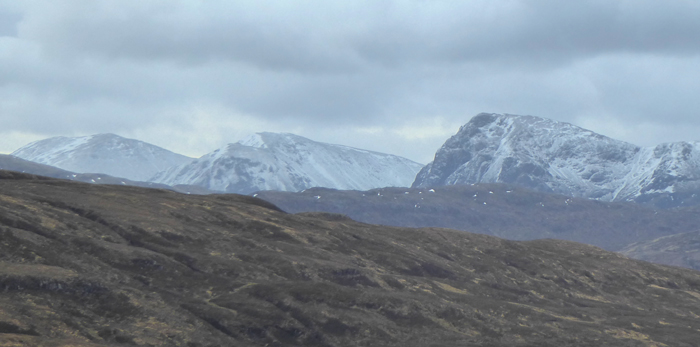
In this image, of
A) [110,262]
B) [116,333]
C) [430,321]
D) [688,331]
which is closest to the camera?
[116,333]

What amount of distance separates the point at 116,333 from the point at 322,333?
→ 31.1 meters

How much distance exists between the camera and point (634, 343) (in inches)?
5231

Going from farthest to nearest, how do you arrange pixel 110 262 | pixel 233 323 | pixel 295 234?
pixel 295 234 → pixel 110 262 → pixel 233 323

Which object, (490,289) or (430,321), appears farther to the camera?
(490,289)

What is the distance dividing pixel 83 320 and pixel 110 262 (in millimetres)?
24873

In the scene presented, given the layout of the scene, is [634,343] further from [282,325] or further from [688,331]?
[282,325]

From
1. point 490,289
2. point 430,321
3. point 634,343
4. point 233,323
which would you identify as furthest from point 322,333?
point 490,289

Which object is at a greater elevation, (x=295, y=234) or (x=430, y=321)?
(x=295, y=234)

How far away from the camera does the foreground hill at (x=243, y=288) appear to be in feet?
325

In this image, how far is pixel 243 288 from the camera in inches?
4857

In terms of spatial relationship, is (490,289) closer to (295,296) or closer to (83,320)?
(295,296)

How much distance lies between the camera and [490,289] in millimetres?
174875

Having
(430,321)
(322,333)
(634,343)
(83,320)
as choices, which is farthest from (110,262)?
(634,343)

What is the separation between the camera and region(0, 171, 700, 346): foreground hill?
99.1 m
